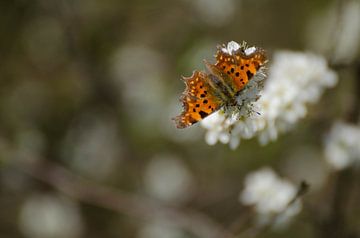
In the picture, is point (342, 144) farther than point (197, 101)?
Yes

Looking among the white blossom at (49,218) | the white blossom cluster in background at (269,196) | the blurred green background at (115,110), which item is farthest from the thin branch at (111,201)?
the white blossom at (49,218)

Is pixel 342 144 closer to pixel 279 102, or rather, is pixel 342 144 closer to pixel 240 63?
pixel 279 102

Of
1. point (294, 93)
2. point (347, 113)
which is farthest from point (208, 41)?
point (294, 93)

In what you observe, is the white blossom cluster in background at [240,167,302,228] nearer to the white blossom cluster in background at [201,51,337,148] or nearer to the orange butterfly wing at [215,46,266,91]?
the white blossom cluster in background at [201,51,337,148]

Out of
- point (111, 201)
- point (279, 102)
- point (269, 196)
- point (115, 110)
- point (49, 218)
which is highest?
point (115, 110)

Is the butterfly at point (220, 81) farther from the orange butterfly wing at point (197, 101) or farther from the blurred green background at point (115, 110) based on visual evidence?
the blurred green background at point (115, 110)

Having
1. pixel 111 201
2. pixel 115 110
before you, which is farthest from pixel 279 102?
pixel 115 110

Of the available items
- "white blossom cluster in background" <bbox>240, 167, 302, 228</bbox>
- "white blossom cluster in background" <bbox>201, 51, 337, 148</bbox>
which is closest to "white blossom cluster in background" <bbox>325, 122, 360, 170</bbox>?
"white blossom cluster in background" <bbox>240, 167, 302, 228</bbox>
